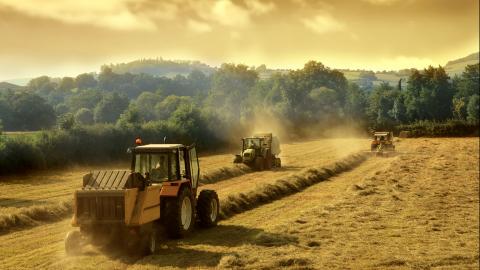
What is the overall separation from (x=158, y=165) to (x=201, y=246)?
7.68 feet

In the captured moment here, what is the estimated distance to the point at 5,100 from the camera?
35.3m

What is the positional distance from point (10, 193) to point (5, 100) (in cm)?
1510

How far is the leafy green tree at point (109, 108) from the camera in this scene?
57044 millimetres

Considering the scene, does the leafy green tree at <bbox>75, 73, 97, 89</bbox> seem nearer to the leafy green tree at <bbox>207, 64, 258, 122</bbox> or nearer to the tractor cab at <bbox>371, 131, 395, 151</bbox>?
the leafy green tree at <bbox>207, 64, 258, 122</bbox>

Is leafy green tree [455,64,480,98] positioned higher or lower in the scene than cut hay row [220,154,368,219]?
higher

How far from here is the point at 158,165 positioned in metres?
13.1

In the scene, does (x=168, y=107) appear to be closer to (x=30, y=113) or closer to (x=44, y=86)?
(x=44, y=86)

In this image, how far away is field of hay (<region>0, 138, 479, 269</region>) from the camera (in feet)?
36.0

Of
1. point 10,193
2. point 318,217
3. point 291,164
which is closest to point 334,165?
point 291,164

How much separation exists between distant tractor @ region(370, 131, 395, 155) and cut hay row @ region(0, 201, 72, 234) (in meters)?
26.2

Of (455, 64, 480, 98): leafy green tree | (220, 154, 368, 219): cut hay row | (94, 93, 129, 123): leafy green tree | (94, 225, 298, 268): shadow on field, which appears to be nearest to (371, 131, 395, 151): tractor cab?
(220, 154, 368, 219): cut hay row

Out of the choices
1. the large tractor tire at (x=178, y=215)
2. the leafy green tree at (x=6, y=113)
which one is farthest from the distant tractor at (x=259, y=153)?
the large tractor tire at (x=178, y=215)

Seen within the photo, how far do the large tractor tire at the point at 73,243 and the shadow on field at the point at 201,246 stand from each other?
0.24 meters

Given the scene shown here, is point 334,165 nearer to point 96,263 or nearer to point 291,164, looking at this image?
point 291,164
